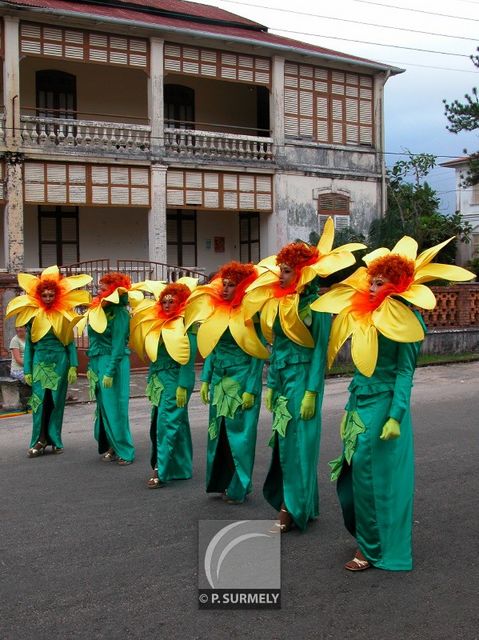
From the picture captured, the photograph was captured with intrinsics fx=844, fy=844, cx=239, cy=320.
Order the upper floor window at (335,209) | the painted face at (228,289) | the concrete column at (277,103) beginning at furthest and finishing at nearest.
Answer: the upper floor window at (335,209), the concrete column at (277,103), the painted face at (228,289)

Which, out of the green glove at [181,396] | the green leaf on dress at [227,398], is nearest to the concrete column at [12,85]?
the green glove at [181,396]

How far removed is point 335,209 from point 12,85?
9.93 metres

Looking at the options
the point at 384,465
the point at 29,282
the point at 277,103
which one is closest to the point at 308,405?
the point at 384,465

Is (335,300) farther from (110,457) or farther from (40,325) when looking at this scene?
(40,325)

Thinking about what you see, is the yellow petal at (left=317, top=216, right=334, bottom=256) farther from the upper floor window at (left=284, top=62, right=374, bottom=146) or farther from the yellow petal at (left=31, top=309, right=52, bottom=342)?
the upper floor window at (left=284, top=62, right=374, bottom=146)

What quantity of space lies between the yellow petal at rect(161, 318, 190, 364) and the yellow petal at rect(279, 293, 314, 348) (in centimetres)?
176

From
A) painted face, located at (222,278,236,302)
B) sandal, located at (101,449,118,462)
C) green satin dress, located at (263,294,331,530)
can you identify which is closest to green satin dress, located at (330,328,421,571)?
green satin dress, located at (263,294,331,530)

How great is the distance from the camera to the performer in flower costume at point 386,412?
17.4 feet

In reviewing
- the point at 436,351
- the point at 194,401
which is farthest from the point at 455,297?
the point at 194,401

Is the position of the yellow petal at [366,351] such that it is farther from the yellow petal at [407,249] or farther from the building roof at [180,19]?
the building roof at [180,19]

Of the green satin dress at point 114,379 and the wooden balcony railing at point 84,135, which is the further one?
the wooden balcony railing at point 84,135

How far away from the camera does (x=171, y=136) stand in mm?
22812

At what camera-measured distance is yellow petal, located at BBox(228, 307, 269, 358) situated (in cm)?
691

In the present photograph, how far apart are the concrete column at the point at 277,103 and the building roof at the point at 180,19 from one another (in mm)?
618
